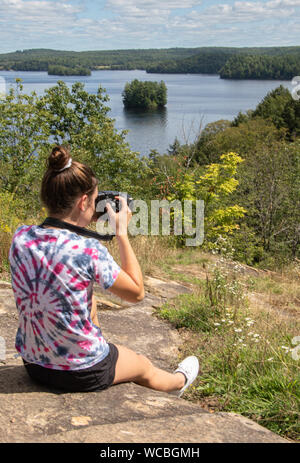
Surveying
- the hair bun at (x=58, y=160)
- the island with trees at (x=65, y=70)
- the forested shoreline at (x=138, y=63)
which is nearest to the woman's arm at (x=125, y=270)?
the hair bun at (x=58, y=160)

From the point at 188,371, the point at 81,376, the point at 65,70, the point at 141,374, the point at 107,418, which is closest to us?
the point at 107,418

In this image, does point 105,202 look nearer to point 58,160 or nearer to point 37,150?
point 58,160

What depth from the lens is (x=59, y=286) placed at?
190 cm

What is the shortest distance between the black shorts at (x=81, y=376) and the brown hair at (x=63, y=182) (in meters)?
0.75

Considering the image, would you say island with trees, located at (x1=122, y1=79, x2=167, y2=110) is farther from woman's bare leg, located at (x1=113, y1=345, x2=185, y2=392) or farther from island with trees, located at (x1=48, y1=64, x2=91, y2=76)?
woman's bare leg, located at (x1=113, y1=345, x2=185, y2=392)

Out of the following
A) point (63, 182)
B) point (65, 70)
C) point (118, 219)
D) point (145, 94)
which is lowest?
point (118, 219)

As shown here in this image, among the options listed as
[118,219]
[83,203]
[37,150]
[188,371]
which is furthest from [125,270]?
[37,150]

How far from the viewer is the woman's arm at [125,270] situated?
1941 mm

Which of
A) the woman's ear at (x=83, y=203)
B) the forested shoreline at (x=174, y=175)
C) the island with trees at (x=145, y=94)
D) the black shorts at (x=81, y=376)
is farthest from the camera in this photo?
the island with trees at (x=145, y=94)

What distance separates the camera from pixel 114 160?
23.2m

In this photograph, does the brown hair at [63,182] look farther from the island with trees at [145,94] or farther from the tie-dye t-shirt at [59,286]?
the island with trees at [145,94]

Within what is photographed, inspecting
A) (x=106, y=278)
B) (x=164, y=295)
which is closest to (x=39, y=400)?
(x=106, y=278)

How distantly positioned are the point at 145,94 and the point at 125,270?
100 metres
